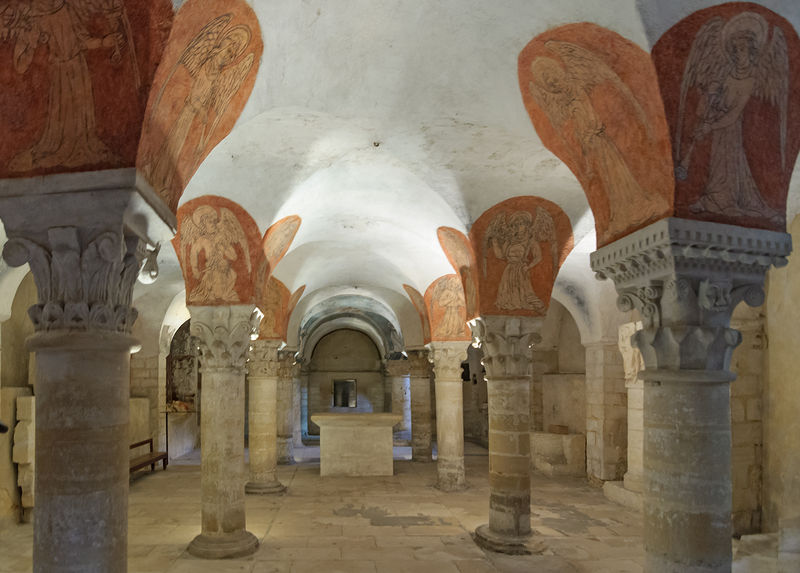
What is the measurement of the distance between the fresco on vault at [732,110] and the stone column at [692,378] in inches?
8.8

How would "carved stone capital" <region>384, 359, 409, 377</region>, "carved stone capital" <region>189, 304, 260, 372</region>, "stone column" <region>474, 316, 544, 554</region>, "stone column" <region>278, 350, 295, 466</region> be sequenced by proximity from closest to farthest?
"stone column" <region>474, 316, 544, 554</region>
"carved stone capital" <region>189, 304, 260, 372</region>
"stone column" <region>278, 350, 295, 466</region>
"carved stone capital" <region>384, 359, 409, 377</region>

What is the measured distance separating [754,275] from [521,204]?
13.3 ft

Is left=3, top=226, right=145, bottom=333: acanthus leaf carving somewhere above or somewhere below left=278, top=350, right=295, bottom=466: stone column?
above

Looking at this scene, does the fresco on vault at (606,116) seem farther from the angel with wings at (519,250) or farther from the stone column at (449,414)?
the stone column at (449,414)

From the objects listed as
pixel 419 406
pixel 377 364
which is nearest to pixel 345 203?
pixel 419 406

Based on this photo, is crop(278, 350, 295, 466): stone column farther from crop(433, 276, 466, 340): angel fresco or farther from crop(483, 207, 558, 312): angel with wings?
crop(483, 207, 558, 312): angel with wings

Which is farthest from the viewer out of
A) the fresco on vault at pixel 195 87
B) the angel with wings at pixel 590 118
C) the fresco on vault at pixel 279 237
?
the fresco on vault at pixel 279 237

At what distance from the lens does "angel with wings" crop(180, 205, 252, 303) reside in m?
7.94

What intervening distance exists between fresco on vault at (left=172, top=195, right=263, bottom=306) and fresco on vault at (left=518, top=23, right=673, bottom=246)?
13.5ft

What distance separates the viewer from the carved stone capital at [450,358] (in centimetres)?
1354

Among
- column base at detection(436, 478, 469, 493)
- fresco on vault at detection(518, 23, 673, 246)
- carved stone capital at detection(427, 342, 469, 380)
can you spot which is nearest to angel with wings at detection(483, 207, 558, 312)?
fresco on vault at detection(518, 23, 673, 246)

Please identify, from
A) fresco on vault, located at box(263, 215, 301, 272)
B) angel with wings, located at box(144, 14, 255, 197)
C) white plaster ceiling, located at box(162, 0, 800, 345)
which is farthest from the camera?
fresco on vault, located at box(263, 215, 301, 272)

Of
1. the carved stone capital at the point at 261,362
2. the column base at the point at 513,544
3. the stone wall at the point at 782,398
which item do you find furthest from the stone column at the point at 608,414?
the carved stone capital at the point at 261,362

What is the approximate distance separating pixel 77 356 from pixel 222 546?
5196mm
